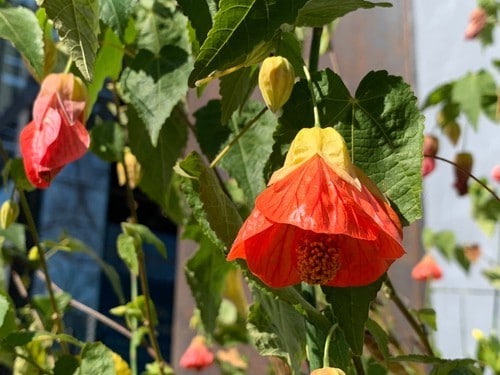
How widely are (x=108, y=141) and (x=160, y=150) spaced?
13 cm

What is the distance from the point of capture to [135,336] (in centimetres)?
64

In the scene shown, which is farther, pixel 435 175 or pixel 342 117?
pixel 435 175

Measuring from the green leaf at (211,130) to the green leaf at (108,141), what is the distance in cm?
15

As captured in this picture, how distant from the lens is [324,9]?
1.13 ft

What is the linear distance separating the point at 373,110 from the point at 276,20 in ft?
0.23

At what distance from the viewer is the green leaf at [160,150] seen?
490mm

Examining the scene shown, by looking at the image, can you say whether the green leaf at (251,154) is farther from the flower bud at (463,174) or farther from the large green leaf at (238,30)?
the flower bud at (463,174)

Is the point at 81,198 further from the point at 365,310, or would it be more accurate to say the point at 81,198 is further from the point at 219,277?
the point at 365,310

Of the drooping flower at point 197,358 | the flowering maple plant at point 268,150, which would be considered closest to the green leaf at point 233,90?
the flowering maple plant at point 268,150

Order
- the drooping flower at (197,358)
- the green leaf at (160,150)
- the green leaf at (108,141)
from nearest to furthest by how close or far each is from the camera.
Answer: the green leaf at (160,150) < the green leaf at (108,141) < the drooping flower at (197,358)

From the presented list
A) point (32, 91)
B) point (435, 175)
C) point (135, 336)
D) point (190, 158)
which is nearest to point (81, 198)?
point (32, 91)

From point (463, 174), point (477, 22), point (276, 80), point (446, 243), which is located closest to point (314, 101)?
point (276, 80)

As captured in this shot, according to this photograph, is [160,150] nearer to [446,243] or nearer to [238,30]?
[238,30]

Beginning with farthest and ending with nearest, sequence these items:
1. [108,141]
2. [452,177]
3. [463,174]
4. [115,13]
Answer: [452,177]
[463,174]
[108,141]
[115,13]
